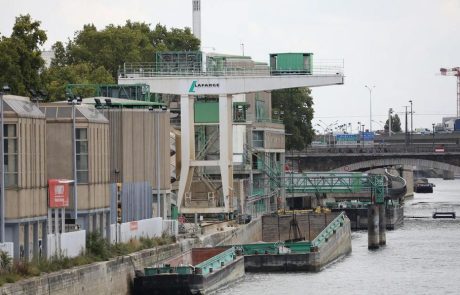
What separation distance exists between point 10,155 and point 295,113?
111580mm

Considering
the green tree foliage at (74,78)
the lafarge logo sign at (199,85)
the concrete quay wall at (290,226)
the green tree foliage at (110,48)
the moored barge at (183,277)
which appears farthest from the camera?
the green tree foliage at (110,48)

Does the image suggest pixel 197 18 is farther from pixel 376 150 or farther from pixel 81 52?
pixel 376 150

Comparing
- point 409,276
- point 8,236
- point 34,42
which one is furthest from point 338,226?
point 8,236

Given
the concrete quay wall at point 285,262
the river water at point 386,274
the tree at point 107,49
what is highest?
the tree at point 107,49

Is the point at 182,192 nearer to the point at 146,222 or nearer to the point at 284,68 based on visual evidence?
the point at 284,68

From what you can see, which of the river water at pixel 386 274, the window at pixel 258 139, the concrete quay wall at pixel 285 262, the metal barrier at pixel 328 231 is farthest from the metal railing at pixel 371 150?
the concrete quay wall at pixel 285 262

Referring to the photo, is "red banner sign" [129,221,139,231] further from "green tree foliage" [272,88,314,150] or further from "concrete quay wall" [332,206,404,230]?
"green tree foliage" [272,88,314,150]

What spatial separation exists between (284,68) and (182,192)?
42.5 feet

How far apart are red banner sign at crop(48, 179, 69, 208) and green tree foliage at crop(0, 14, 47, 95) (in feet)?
74.8

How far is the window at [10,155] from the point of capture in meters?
62.2

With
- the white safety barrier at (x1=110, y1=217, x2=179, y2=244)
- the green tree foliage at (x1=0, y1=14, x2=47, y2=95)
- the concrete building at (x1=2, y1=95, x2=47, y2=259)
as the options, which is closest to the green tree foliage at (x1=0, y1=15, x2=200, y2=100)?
the green tree foliage at (x1=0, y1=14, x2=47, y2=95)

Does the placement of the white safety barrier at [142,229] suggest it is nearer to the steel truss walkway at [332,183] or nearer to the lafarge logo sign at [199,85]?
the lafarge logo sign at [199,85]

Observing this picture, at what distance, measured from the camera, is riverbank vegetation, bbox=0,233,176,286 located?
59.2 meters

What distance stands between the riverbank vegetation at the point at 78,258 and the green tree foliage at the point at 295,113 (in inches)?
3463
